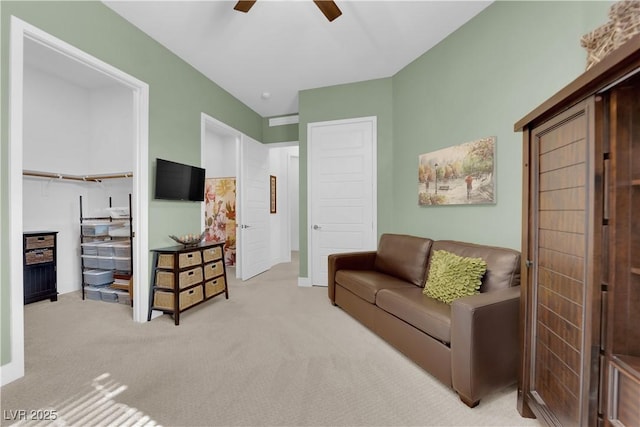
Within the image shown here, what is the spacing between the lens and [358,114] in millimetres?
3807

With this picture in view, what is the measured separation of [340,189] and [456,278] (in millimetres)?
2199

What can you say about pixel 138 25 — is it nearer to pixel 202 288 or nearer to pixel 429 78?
pixel 202 288

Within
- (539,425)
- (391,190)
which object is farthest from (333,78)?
(539,425)

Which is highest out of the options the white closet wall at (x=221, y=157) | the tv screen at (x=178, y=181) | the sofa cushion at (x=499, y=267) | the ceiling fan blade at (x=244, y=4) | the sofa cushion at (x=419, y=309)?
the ceiling fan blade at (x=244, y=4)

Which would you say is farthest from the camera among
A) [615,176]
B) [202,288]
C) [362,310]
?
[202,288]

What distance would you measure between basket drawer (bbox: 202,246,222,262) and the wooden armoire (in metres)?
2.97

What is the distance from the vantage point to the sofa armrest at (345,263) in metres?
3.12

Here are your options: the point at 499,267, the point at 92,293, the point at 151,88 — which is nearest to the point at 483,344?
the point at 499,267

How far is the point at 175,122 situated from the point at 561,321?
3653 mm

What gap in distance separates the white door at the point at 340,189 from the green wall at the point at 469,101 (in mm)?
127

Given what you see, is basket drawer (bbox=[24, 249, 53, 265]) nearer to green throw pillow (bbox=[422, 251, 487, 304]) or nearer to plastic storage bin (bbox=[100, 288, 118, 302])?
plastic storage bin (bbox=[100, 288, 118, 302])

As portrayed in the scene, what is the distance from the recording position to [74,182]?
12.3 ft

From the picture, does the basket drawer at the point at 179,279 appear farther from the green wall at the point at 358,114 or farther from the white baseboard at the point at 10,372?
the green wall at the point at 358,114

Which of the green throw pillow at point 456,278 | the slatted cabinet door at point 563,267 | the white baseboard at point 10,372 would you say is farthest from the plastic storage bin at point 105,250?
the slatted cabinet door at point 563,267
